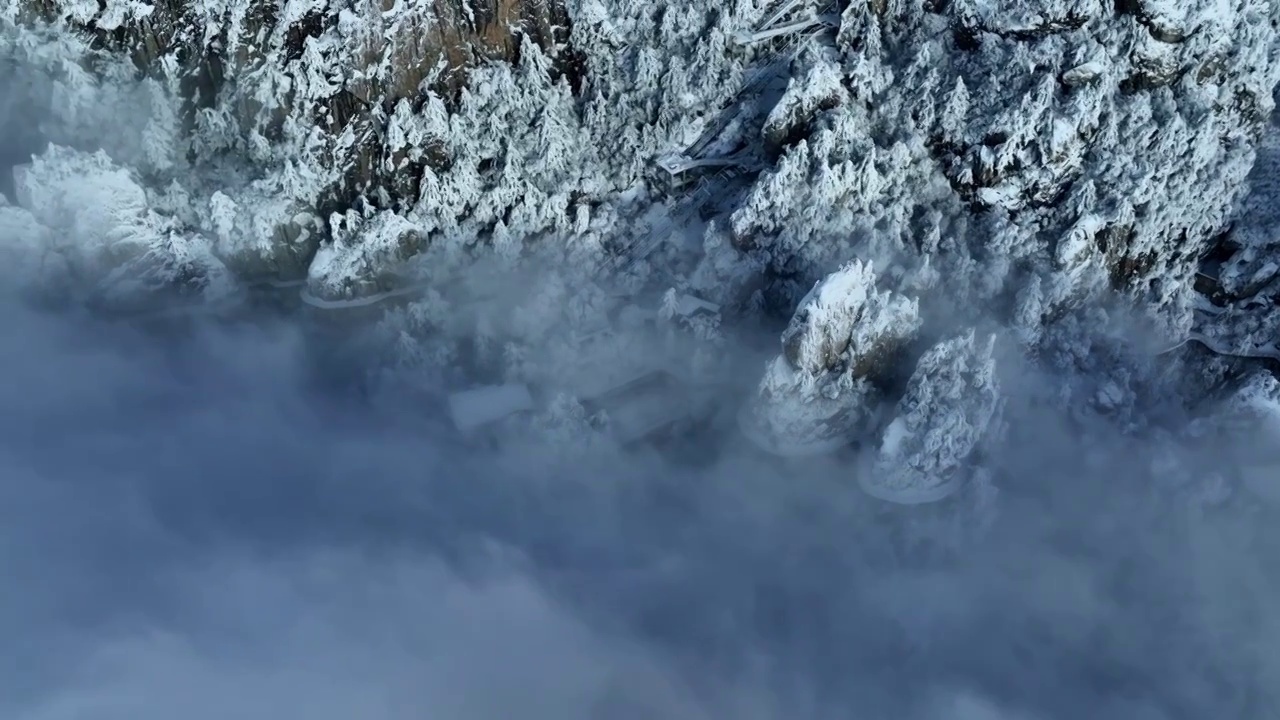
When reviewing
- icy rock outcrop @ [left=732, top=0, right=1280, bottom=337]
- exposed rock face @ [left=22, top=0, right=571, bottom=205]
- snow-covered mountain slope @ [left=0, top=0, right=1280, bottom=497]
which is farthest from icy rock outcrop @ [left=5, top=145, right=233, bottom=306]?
icy rock outcrop @ [left=732, top=0, right=1280, bottom=337]

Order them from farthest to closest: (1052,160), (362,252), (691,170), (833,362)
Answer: (691,170) → (362,252) → (1052,160) → (833,362)

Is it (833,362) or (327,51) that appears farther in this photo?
(327,51)

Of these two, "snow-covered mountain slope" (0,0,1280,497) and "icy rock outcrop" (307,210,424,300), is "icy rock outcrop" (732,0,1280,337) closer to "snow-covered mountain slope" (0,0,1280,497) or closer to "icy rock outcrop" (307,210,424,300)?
"snow-covered mountain slope" (0,0,1280,497)

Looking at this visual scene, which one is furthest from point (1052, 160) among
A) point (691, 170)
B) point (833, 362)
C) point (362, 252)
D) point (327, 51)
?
point (327, 51)

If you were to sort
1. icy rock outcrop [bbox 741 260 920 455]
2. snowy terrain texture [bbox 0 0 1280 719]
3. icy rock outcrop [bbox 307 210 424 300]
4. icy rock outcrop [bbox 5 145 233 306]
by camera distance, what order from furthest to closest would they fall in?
icy rock outcrop [bbox 307 210 424 300] → icy rock outcrop [bbox 5 145 233 306] → snowy terrain texture [bbox 0 0 1280 719] → icy rock outcrop [bbox 741 260 920 455]

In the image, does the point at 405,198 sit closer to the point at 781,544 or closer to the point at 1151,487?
the point at 781,544

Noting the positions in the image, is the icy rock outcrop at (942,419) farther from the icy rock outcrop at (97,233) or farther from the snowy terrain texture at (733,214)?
the icy rock outcrop at (97,233)

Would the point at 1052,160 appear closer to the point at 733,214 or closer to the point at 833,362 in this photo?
the point at 833,362
